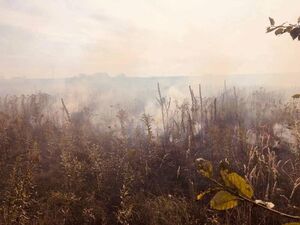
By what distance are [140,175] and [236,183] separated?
20.0 ft

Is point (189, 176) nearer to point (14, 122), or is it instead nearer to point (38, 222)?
point (38, 222)

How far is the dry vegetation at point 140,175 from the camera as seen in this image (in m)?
4.66

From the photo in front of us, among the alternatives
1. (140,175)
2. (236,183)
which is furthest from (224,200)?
(140,175)

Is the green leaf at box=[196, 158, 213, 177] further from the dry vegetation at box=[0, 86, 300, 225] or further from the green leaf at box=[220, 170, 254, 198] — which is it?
the dry vegetation at box=[0, 86, 300, 225]

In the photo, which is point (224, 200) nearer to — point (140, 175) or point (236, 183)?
point (236, 183)

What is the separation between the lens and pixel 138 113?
14.8 metres

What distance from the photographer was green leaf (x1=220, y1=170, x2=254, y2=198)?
700 millimetres

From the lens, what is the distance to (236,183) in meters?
0.71

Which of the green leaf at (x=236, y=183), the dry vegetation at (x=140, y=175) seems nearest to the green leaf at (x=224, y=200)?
the green leaf at (x=236, y=183)

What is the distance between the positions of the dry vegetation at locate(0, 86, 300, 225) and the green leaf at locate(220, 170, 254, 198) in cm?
301

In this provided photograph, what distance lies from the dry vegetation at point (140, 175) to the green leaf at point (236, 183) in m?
3.01

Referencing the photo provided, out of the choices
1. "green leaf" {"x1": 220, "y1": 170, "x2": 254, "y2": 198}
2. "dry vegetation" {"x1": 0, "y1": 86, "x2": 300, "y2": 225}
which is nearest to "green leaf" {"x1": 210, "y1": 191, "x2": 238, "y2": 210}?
"green leaf" {"x1": 220, "y1": 170, "x2": 254, "y2": 198}

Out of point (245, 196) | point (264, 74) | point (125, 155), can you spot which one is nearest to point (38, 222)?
point (125, 155)

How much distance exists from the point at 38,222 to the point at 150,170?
101 inches
